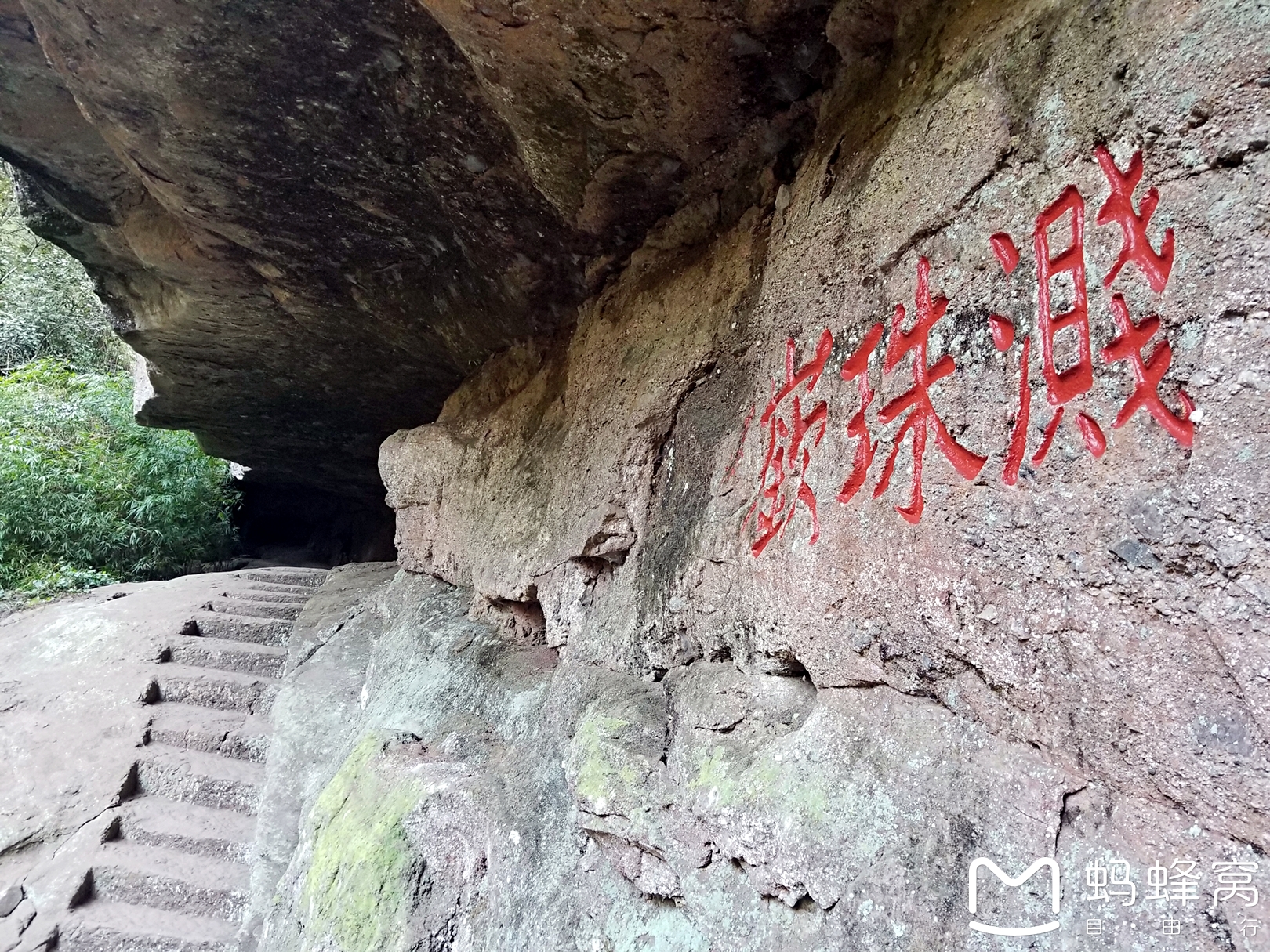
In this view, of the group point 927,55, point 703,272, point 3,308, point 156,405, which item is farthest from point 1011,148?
point 3,308

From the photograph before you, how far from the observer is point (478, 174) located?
385 cm

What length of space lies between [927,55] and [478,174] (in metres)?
2.33

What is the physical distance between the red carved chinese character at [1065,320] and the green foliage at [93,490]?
27.6 feet

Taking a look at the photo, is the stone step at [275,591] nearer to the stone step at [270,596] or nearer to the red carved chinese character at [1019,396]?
the stone step at [270,596]

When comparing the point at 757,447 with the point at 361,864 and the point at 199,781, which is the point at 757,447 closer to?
the point at 361,864

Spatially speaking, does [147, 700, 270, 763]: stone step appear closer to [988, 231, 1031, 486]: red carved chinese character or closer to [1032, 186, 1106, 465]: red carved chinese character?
[988, 231, 1031, 486]: red carved chinese character

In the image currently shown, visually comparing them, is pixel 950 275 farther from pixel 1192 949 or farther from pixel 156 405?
pixel 156 405

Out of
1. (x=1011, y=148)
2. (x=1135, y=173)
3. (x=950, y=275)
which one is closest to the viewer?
(x=1135, y=173)

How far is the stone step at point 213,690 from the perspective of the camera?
5508 millimetres

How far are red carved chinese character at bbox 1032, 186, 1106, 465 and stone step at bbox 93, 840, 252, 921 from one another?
4.92 metres

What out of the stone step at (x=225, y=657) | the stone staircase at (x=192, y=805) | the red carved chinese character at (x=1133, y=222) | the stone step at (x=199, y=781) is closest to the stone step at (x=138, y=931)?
the stone staircase at (x=192, y=805)

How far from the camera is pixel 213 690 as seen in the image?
18.2 ft

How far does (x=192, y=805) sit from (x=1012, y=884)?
5.03 m

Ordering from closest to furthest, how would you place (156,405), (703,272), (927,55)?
(927,55) → (703,272) → (156,405)
